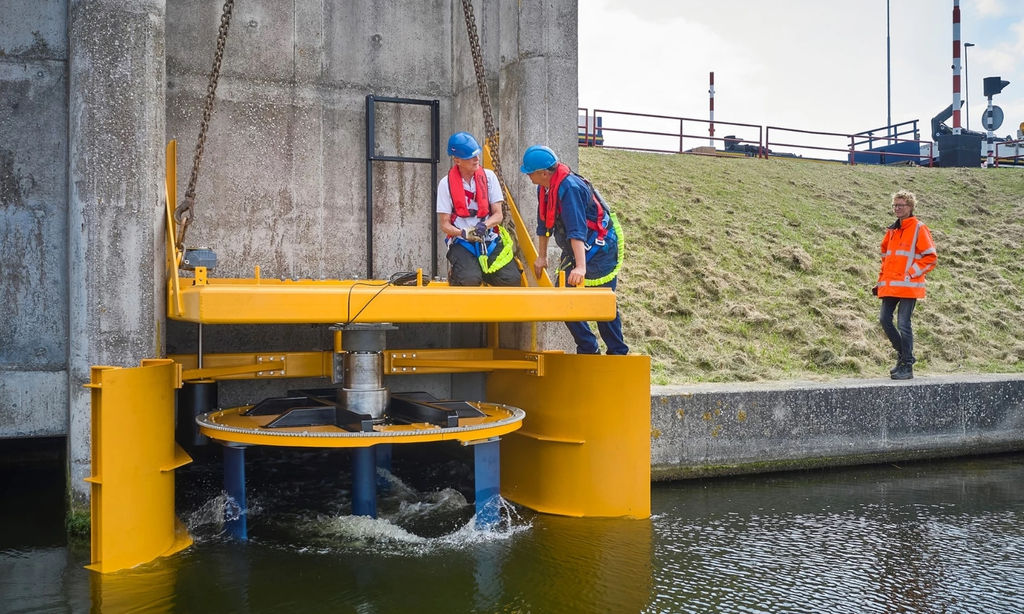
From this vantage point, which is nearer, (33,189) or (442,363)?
(33,189)

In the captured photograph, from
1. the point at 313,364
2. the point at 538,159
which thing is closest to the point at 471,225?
the point at 538,159

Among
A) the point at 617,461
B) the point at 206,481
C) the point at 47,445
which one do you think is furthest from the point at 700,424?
the point at 47,445

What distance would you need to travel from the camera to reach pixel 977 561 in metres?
5.05

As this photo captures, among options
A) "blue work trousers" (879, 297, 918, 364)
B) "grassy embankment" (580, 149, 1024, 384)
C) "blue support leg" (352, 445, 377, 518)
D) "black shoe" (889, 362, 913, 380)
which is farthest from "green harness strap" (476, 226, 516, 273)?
"blue work trousers" (879, 297, 918, 364)

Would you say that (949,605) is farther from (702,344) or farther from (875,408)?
(702,344)

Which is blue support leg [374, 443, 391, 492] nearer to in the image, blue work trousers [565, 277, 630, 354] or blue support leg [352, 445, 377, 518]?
blue support leg [352, 445, 377, 518]

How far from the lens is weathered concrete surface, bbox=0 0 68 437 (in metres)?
5.56

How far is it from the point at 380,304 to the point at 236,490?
153cm

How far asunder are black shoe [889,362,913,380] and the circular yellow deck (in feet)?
14.1

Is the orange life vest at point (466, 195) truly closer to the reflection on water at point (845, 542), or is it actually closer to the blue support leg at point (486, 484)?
the blue support leg at point (486, 484)

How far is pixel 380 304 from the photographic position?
15.7 ft

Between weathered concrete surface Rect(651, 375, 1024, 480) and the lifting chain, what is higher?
the lifting chain

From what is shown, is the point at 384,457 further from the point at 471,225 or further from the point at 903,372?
the point at 903,372

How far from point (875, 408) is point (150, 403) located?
5818mm
